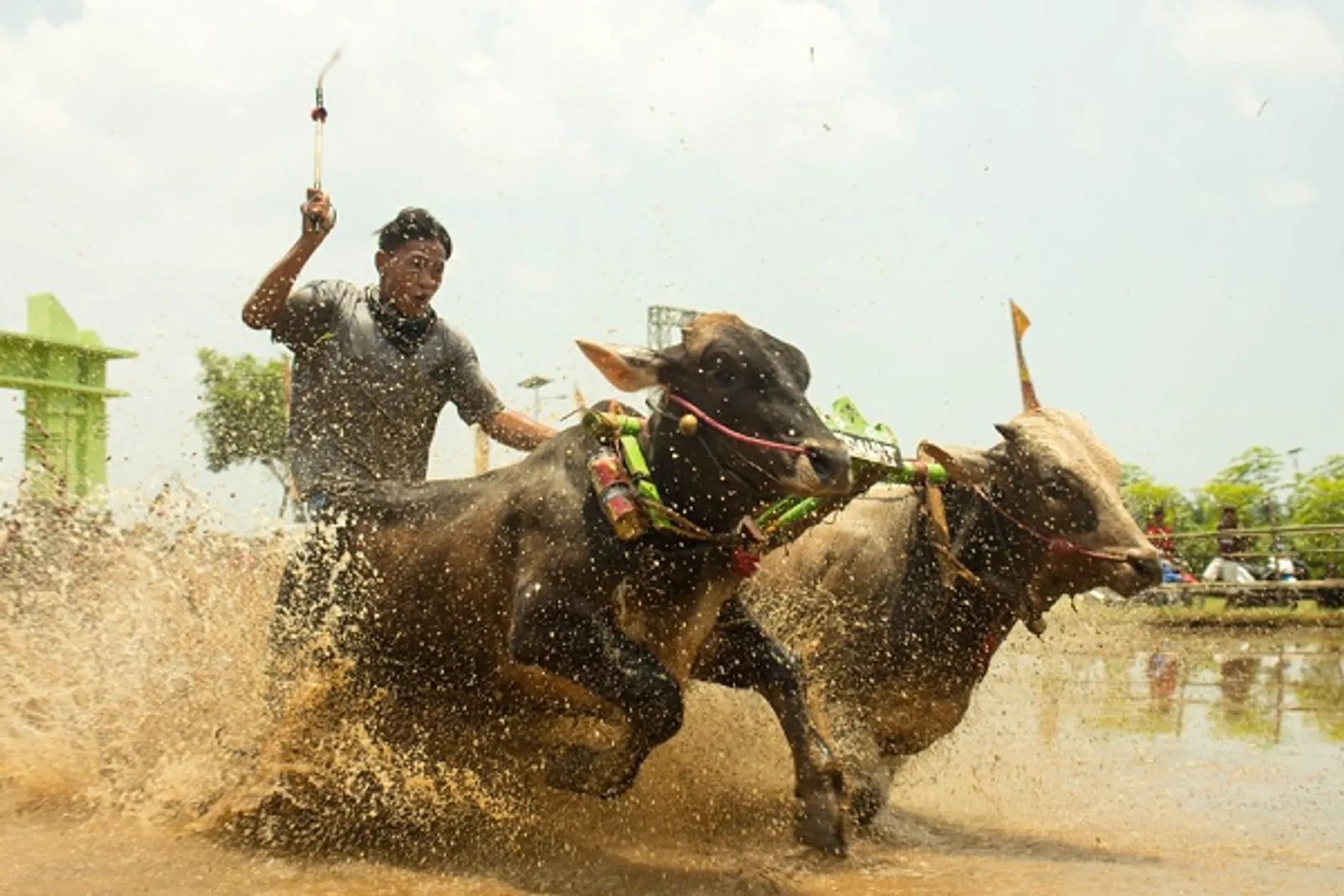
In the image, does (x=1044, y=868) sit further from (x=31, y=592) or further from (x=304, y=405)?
(x=31, y=592)

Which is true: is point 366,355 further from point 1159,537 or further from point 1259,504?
point 1259,504

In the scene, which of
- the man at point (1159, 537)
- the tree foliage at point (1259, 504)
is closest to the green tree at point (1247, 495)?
the tree foliage at point (1259, 504)

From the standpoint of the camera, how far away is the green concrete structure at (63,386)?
→ 10.0 m

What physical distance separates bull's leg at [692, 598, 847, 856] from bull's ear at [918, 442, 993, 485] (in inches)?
40.9

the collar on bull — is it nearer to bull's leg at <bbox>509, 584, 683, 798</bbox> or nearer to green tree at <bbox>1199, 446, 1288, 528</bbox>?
bull's leg at <bbox>509, 584, 683, 798</bbox>

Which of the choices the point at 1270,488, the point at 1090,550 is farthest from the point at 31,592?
the point at 1270,488

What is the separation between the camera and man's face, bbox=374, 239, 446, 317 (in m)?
5.41

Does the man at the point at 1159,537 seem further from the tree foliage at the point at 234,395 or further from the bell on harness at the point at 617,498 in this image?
the tree foliage at the point at 234,395

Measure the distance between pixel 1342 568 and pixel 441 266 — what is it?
46.6ft

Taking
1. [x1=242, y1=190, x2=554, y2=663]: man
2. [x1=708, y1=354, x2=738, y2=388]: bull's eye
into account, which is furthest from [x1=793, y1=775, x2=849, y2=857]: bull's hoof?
[x1=242, y1=190, x2=554, y2=663]: man

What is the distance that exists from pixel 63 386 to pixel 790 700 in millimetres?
7280

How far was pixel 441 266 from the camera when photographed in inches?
217

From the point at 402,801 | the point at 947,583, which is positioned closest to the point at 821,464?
the point at 947,583

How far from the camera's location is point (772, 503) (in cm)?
435
